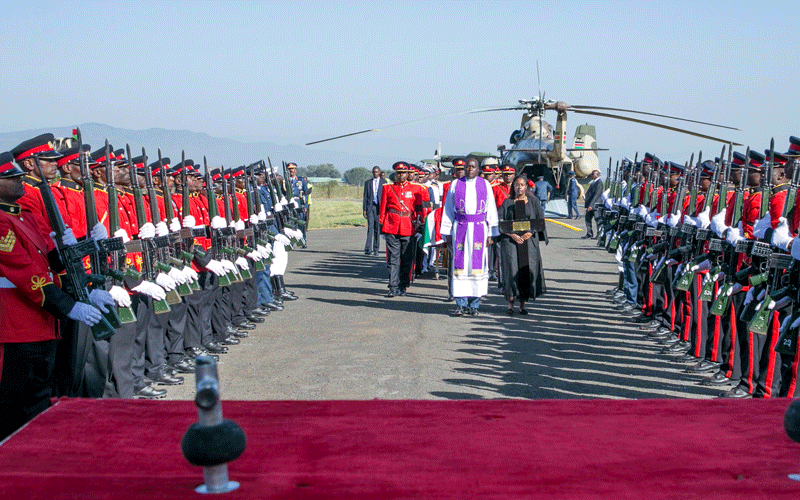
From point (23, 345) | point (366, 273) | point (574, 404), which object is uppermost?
point (574, 404)

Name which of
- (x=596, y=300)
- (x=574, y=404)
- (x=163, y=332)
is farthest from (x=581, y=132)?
(x=574, y=404)

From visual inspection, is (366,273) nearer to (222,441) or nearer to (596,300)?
(596,300)

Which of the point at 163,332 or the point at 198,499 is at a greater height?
the point at 198,499

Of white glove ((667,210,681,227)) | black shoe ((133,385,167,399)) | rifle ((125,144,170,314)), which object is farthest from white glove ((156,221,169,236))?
white glove ((667,210,681,227))

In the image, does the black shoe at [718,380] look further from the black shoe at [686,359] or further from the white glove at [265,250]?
the white glove at [265,250]

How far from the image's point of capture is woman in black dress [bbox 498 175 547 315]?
1096 centimetres

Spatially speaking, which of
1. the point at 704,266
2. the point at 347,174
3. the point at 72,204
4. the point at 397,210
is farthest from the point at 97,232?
the point at 347,174

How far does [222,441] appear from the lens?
5.21 feet

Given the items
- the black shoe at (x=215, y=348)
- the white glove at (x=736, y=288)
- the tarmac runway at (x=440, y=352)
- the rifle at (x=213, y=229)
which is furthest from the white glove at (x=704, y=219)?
the black shoe at (x=215, y=348)

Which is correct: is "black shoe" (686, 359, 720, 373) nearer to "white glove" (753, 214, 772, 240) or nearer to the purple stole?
"white glove" (753, 214, 772, 240)

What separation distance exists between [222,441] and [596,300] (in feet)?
36.5

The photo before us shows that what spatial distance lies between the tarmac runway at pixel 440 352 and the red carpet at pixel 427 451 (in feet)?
14.0

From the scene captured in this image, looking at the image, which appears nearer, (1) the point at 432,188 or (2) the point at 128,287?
(2) the point at 128,287

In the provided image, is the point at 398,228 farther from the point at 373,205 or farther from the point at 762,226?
the point at 762,226
